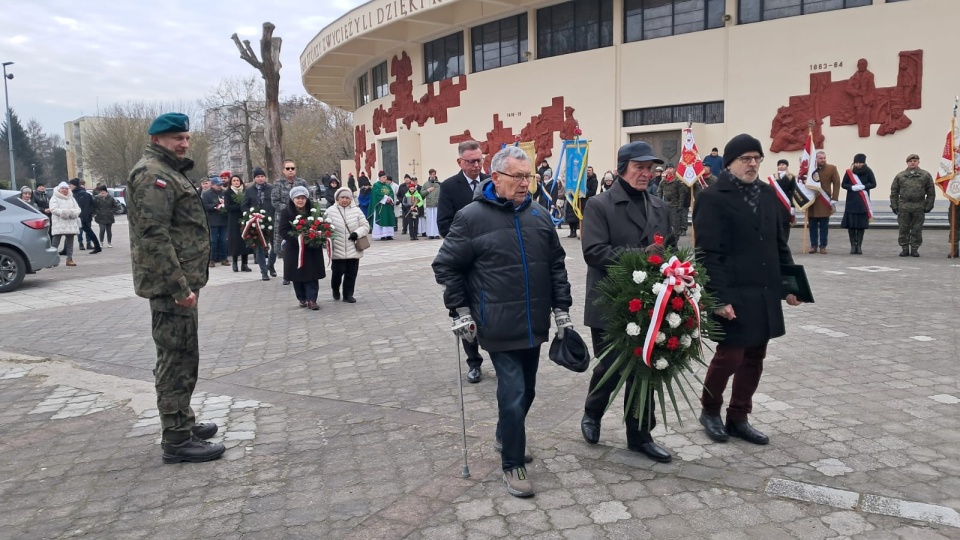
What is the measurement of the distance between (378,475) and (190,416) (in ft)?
4.53

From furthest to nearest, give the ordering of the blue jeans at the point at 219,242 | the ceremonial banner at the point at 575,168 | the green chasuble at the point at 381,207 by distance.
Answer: the green chasuble at the point at 381,207
the ceremonial banner at the point at 575,168
the blue jeans at the point at 219,242

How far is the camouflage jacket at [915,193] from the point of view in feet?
42.7

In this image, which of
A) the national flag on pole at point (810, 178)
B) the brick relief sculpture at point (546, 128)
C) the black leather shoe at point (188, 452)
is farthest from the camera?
the brick relief sculpture at point (546, 128)

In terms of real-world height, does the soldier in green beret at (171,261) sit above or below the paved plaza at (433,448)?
above

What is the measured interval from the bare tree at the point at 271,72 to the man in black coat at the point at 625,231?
764 inches

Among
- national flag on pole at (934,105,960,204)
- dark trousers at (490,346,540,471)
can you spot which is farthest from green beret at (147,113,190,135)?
national flag on pole at (934,105,960,204)

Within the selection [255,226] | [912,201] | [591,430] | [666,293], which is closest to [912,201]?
[912,201]

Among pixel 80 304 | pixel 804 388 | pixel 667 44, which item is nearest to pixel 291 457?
pixel 804 388

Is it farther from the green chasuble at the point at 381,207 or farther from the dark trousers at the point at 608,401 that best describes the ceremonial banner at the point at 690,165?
the dark trousers at the point at 608,401

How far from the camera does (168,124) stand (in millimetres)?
4434

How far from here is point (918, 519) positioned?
3471 millimetres

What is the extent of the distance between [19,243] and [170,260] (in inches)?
414

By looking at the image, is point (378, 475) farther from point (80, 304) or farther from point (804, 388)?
point (80, 304)

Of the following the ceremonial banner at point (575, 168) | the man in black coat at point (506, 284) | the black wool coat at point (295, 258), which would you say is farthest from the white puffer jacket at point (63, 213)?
the man in black coat at point (506, 284)
